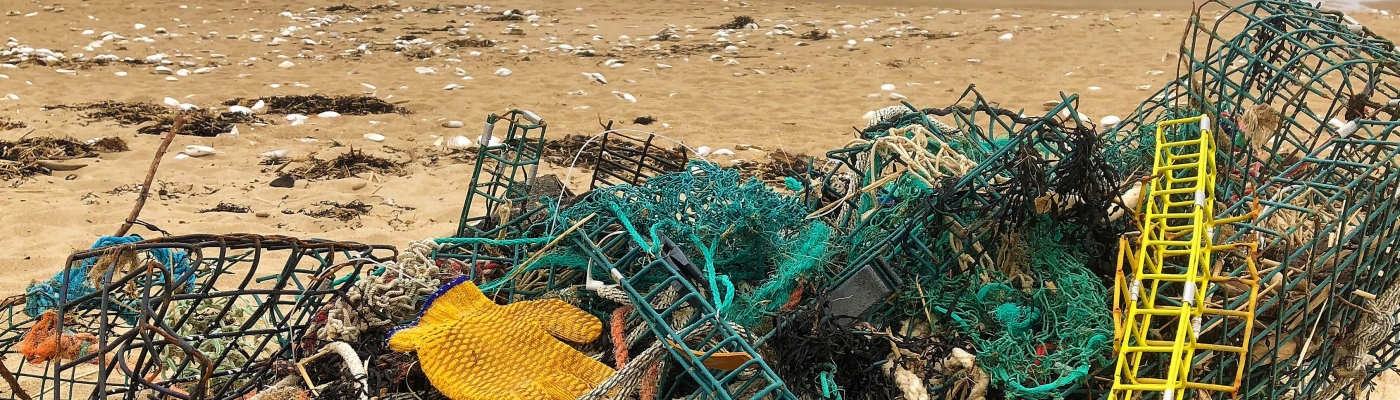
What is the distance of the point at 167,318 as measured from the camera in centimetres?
198

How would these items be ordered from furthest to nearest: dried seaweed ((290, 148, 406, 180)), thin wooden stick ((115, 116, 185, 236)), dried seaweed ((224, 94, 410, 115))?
dried seaweed ((224, 94, 410, 115)) < dried seaweed ((290, 148, 406, 180)) < thin wooden stick ((115, 116, 185, 236))

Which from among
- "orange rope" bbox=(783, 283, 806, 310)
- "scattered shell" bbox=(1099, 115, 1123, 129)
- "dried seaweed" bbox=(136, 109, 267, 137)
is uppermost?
"orange rope" bbox=(783, 283, 806, 310)

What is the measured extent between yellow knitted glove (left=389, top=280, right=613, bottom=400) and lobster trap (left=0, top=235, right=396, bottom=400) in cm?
25

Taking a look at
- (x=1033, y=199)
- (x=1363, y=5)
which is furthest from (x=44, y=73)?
(x=1363, y=5)

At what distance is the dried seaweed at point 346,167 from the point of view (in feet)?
15.4

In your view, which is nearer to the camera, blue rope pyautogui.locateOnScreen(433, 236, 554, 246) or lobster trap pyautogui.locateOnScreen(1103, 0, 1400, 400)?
lobster trap pyautogui.locateOnScreen(1103, 0, 1400, 400)

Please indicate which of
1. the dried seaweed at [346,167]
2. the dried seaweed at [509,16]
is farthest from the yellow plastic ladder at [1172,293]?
the dried seaweed at [509,16]

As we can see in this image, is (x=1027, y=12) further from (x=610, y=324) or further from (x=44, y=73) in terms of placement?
(x=610, y=324)

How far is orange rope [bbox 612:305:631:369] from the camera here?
163 centimetres

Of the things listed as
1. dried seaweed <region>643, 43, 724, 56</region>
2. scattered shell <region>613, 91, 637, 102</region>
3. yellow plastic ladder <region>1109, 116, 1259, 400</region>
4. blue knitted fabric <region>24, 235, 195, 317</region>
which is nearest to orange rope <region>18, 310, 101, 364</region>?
blue knitted fabric <region>24, 235, 195, 317</region>

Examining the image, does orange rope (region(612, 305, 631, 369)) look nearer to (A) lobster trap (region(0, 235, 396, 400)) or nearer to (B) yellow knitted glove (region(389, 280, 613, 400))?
(B) yellow knitted glove (region(389, 280, 613, 400))

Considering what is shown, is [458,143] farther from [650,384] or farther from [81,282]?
[650,384]

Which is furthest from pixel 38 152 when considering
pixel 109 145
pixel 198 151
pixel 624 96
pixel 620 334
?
pixel 620 334

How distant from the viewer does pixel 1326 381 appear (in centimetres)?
180
